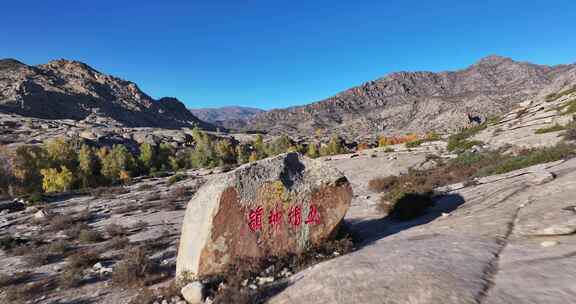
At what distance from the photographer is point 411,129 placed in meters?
179

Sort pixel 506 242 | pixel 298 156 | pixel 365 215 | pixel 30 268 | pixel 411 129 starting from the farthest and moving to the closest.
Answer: pixel 411 129, pixel 365 215, pixel 30 268, pixel 298 156, pixel 506 242

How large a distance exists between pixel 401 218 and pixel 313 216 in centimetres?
572

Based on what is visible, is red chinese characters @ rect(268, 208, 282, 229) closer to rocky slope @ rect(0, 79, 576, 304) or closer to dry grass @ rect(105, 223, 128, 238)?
rocky slope @ rect(0, 79, 576, 304)

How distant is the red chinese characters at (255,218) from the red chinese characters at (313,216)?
141 cm

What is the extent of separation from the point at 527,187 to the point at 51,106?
7514 inches

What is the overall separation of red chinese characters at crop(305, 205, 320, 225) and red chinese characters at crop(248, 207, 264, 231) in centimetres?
141

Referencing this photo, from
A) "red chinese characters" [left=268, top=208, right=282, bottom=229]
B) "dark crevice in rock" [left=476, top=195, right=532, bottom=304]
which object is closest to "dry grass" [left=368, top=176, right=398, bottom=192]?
"dark crevice in rock" [left=476, top=195, right=532, bottom=304]

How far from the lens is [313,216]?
8.98 meters

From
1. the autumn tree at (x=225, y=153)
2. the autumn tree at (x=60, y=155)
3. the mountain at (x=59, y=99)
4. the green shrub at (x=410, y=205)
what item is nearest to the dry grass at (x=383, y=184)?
the green shrub at (x=410, y=205)

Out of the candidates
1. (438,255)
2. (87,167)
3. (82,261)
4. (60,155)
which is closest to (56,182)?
(87,167)

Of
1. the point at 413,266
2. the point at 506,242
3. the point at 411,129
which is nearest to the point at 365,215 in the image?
the point at 506,242

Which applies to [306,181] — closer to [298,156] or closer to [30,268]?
[298,156]

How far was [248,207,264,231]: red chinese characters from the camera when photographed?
834cm

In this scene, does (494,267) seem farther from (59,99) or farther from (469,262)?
(59,99)
